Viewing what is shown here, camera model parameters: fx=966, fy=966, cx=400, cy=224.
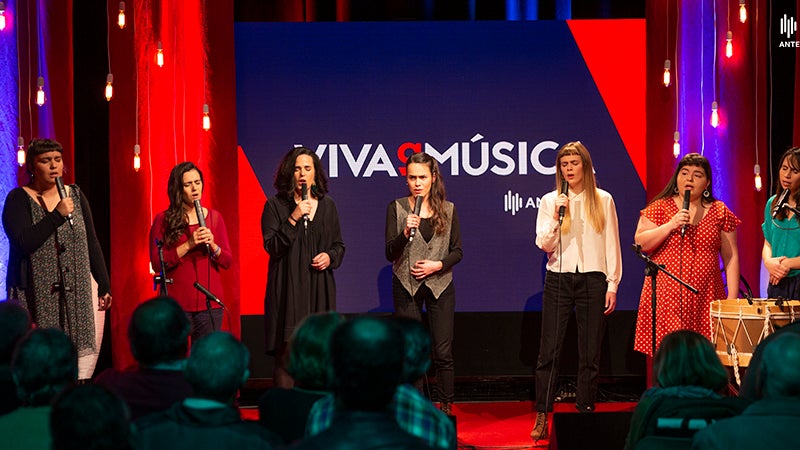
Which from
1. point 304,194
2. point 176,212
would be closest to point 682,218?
point 304,194

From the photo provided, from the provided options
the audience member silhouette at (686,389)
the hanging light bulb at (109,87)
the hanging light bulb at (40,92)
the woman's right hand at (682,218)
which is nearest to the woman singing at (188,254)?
the hanging light bulb at (109,87)

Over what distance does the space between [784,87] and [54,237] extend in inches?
201

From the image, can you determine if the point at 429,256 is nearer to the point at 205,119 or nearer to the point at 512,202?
the point at 512,202

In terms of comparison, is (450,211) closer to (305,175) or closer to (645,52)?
(305,175)

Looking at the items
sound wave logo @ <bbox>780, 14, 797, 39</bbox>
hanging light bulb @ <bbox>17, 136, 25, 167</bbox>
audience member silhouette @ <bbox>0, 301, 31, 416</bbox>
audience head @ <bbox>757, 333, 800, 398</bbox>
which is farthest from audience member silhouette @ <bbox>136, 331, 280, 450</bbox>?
sound wave logo @ <bbox>780, 14, 797, 39</bbox>

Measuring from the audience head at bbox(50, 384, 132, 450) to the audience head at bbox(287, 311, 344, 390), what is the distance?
0.83 meters

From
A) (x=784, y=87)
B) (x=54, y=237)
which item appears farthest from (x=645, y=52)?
(x=54, y=237)

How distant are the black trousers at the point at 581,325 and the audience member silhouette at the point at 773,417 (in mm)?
3181

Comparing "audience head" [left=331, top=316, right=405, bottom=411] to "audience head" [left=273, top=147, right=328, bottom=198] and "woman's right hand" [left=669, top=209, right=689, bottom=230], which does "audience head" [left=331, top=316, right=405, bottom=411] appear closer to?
"audience head" [left=273, top=147, right=328, bottom=198]

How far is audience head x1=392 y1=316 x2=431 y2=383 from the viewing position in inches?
115

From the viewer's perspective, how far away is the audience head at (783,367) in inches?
103

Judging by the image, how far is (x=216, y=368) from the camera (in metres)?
2.63

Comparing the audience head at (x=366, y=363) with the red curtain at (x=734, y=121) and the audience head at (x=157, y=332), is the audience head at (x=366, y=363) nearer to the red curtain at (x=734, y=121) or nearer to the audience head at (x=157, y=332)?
the audience head at (x=157, y=332)

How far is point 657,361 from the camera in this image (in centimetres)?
306
